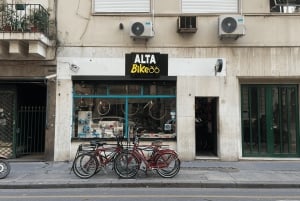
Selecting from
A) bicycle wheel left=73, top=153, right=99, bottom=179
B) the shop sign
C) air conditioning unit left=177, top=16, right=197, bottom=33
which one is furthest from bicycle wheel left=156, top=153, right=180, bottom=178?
air conditioning unit left=177, top=16, right=197, bottom=33

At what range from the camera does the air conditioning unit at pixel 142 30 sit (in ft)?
45.1

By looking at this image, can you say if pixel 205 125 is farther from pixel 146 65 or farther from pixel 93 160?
pixel 93 160

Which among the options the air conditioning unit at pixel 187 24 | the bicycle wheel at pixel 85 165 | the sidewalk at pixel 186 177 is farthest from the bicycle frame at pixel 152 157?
the air conditioning unit at pixel 187 24

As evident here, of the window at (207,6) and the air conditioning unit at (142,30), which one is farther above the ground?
the window at (207,6)

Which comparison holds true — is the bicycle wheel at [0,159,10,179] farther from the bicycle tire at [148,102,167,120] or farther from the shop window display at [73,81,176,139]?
the bicycle tire at [148,102,167,120]

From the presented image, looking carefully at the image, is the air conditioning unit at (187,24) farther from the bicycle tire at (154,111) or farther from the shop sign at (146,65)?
the bicycle tire at (154,111)

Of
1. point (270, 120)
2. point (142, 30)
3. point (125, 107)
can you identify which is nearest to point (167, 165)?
point (125, 107)

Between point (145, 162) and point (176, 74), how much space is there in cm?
447

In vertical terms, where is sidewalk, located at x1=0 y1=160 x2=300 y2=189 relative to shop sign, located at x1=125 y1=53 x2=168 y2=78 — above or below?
below

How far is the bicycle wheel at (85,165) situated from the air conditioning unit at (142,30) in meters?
5.07

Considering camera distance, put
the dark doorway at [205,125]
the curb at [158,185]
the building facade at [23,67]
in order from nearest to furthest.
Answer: the curb at [158,185] < the building facade at [23,67] < the dark doorway at [205,125]

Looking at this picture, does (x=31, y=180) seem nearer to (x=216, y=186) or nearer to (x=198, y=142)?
(x=216, y=186)

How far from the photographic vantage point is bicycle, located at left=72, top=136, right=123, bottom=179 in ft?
35.4

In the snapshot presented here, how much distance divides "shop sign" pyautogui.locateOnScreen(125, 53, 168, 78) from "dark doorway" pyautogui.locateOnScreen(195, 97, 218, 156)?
82.5 inches
